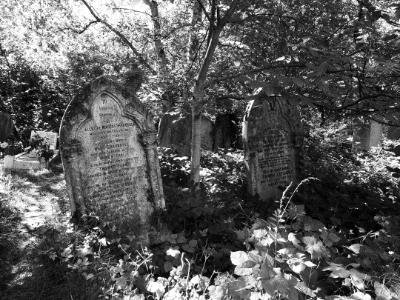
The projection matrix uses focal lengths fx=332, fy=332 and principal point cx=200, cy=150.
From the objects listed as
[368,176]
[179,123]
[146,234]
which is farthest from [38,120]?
[368,176]

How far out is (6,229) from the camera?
4.16 meters

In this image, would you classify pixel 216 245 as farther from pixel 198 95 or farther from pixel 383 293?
pixel 198 95

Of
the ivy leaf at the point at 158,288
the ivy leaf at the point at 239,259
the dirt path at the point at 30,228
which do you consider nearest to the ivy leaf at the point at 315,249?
the ivy leaf at the point at 239,259

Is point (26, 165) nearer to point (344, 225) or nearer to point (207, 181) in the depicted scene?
point (207, 181)

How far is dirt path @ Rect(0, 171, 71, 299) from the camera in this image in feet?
9.95

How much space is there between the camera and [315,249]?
90.9 inches

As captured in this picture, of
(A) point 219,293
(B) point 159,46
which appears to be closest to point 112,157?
(A) point 219,293

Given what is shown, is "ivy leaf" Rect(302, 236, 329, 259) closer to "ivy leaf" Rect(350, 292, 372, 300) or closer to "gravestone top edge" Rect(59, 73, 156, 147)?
"ivy leaf" Rect(350, 292, 372, 300)

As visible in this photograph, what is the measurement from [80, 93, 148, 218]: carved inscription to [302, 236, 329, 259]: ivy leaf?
2519 millimetres

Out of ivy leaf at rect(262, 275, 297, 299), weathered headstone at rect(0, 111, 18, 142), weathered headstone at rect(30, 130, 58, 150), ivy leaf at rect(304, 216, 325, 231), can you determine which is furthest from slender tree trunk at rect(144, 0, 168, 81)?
ivy leaf at rect(262, 275, 297, 299)

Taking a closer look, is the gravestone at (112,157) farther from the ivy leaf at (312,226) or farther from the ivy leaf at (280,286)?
the ivy leaf at (280,286)

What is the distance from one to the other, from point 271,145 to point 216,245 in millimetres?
2351

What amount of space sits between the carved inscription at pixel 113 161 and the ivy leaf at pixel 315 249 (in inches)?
99.2

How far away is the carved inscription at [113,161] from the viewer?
4.03 metres
